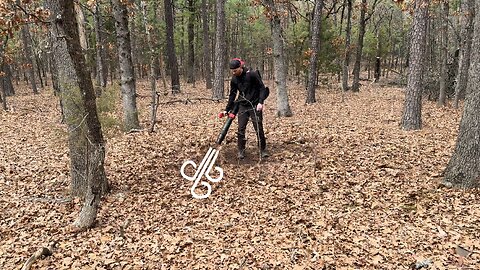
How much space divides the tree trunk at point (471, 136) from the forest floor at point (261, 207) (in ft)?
0.80

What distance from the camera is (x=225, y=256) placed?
14.2 feet

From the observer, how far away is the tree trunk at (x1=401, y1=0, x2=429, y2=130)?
29.3 feet

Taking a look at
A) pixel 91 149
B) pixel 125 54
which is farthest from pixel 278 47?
pixel 91 149

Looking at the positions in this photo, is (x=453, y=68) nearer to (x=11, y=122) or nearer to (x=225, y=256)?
(x=225, y=256)

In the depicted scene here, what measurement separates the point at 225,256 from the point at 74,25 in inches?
141

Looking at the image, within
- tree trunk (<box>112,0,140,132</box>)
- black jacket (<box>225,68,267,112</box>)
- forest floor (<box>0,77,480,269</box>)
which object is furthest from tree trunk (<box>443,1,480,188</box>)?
tree trunk (<box>112,0,140,132</box>)

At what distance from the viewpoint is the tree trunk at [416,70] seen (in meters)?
8.93

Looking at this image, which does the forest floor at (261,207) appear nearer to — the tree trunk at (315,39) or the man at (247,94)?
the man at (247,94)

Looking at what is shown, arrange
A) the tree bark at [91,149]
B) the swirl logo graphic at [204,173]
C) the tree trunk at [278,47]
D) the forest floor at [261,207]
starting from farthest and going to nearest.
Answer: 1. the tree trunk at [278,47]
2. the swirl logo graphic at [204,173]
3. the tree bark at [91,149]
4. the forest floor at [261,207]

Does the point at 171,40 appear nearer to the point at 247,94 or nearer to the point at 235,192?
the point at 247,94

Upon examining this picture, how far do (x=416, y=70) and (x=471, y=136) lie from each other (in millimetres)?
4587

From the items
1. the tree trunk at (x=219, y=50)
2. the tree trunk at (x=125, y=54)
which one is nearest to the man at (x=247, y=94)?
the tree trunk at (x=125, y=54)

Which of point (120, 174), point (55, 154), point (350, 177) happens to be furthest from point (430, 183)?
point (55, 154)

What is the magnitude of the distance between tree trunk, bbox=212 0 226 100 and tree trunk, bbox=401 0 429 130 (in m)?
8.69
